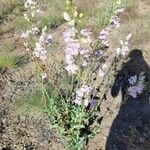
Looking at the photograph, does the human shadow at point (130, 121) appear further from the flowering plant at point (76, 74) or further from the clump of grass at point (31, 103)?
the clump of grass at point (31, 103)

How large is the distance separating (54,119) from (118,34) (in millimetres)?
2970

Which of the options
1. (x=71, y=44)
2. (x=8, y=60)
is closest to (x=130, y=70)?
(x=8, y=60)

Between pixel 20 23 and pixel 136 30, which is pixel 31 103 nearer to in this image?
pixel 20 23

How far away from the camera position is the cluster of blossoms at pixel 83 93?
14.4 ft

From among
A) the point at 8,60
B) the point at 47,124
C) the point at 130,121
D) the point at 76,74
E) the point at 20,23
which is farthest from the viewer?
the point at 20,23

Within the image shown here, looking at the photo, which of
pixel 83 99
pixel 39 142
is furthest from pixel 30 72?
pixel 83 99

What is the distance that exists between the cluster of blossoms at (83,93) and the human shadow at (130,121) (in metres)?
0.79

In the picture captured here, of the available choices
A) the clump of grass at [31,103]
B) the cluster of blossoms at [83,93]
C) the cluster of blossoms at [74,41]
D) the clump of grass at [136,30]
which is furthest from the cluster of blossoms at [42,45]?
the clump of grass at [136,30]

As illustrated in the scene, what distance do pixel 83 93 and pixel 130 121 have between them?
5.39 feet

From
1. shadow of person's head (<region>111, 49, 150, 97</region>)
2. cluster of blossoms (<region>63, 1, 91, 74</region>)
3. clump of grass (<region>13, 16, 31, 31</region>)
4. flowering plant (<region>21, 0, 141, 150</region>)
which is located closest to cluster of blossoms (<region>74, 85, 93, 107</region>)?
flowering plant (<region>21, 0, 141, 150</region>)

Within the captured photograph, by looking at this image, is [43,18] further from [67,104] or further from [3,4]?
[67,104]

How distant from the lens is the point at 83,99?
480 cm

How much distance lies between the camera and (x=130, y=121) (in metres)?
5.93

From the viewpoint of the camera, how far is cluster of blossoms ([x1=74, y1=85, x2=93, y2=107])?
4.39 meters
